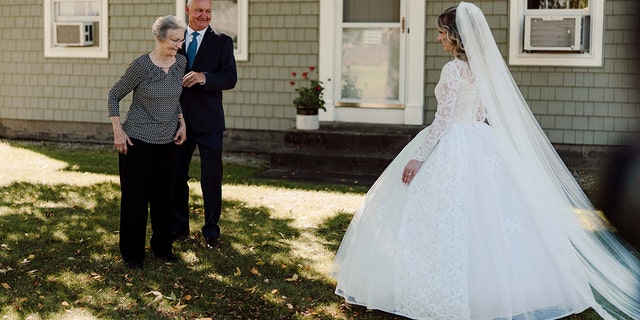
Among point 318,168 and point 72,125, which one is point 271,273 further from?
point 72,125

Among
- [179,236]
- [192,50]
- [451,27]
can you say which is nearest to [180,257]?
[179,236]

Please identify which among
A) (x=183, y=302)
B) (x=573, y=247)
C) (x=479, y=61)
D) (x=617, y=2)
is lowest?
(x=183, y=302)

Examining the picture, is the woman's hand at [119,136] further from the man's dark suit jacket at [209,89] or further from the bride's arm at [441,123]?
the bride's arm at [441,123]

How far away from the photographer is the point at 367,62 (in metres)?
10.7

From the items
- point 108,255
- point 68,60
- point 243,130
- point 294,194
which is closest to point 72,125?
point 68,60

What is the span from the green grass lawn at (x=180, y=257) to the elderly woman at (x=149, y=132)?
31cm

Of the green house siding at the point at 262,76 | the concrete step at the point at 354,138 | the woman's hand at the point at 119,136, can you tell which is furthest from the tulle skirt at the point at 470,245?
the concrete step at the point at 354,138

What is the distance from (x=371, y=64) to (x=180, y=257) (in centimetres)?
559

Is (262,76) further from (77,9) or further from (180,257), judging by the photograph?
(180,257)

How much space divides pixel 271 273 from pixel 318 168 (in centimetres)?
422

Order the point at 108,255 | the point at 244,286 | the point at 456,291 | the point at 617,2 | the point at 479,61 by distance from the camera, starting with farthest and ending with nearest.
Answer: the point at 617,2, the point at 108,255, the point at 244,286, the point at 479,61, the point at 456,291

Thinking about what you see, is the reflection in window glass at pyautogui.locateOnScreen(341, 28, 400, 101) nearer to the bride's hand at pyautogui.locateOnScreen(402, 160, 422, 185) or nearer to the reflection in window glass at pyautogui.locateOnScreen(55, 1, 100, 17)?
the reflection in window glass at pyautogui.locateOnScreen(55, 1, 100, 17)

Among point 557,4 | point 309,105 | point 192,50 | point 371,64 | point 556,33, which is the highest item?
point 557,4

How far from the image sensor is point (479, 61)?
448 centimetres
